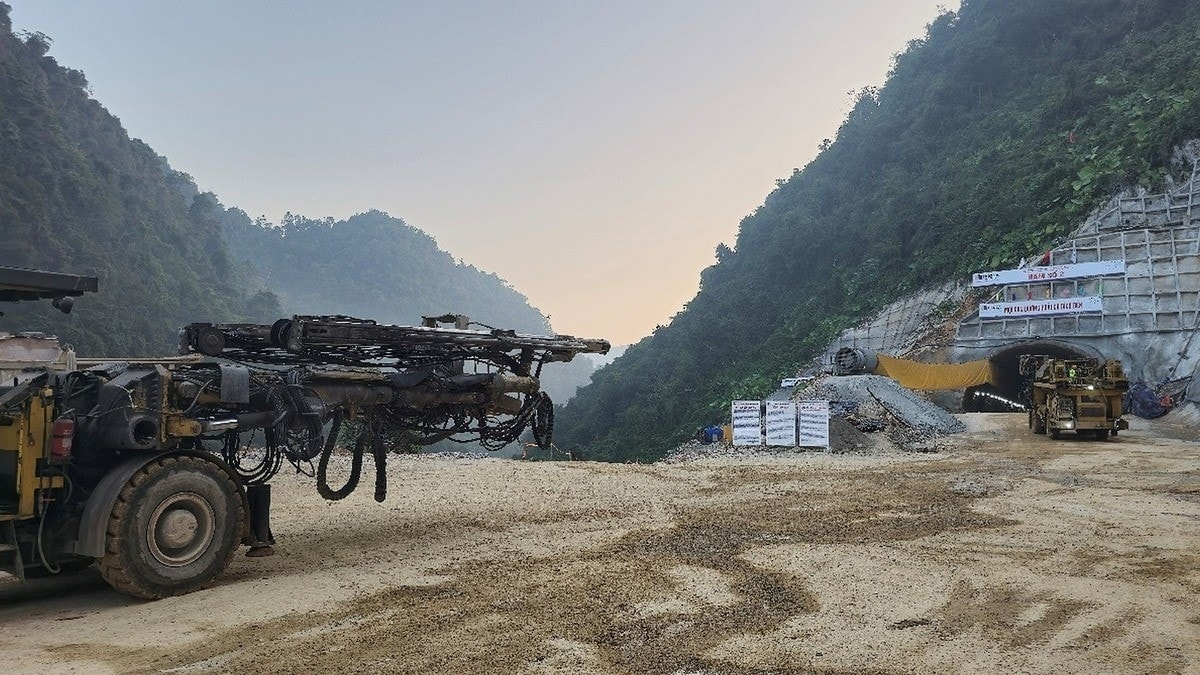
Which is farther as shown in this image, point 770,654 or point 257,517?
point 257,517

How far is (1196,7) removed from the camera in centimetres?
5181

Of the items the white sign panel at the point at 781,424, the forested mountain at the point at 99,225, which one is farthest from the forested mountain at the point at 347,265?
the white sign panel at the point at 781,424

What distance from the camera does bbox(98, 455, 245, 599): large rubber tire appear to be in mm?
6805

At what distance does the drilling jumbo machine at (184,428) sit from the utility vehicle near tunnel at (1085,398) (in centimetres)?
2191

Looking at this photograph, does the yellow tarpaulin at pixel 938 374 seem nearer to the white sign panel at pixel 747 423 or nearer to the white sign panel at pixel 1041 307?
the white sign panel at pixel 1041 307

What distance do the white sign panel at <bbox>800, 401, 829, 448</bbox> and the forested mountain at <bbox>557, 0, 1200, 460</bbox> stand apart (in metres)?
21.0

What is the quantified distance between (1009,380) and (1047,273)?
20.7ft

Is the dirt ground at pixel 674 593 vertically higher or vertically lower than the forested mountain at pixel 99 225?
lower

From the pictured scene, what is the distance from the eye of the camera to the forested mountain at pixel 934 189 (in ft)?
140

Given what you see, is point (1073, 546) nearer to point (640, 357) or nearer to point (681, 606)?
point (681, 606)

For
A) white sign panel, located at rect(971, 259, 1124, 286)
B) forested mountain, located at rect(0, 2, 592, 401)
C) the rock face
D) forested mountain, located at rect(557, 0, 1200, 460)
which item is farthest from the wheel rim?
forested mountain, located at rect(0, 2, 592, 401)

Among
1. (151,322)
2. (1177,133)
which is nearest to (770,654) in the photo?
(1177,133)

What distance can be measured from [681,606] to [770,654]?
4.66 ft

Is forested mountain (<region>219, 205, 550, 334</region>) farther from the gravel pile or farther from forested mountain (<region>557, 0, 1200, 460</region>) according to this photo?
the gravel pile
